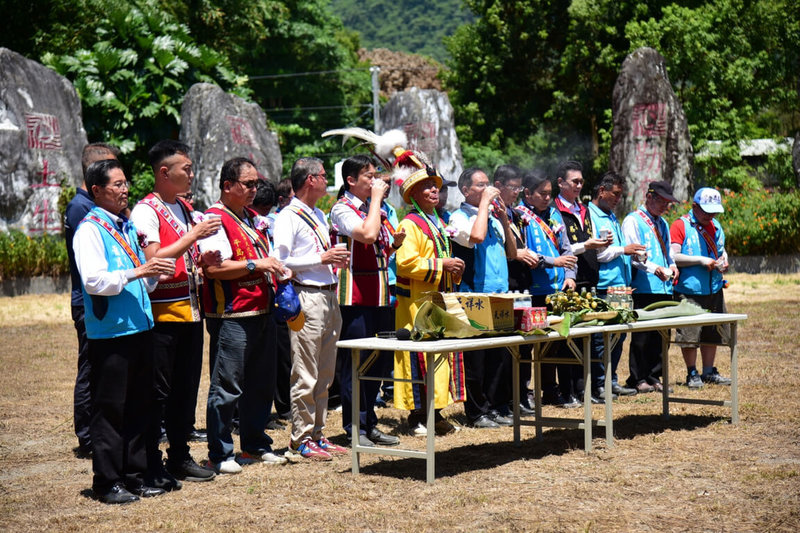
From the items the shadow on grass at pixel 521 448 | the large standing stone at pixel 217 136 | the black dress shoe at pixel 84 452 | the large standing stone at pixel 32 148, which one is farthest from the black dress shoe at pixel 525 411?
the large standing stone at pixel 217 136

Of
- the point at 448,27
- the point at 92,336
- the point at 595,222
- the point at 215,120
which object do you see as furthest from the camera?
the point at 448,27

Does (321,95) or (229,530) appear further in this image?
(321,95)

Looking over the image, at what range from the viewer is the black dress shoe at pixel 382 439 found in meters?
6.65

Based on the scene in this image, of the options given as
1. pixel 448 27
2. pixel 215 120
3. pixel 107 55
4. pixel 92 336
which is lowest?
pixel 92 336

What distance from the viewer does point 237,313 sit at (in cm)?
578

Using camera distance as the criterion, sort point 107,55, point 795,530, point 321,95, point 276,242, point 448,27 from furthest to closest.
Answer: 1. point 448,27
2. point 321,95
3. point 107,55
4. point 276,242
5. point 795,530

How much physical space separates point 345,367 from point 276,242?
43.6 inches

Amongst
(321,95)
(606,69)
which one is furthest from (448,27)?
(606,69)

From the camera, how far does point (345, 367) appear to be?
6730mm

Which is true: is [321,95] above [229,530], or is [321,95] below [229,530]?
above

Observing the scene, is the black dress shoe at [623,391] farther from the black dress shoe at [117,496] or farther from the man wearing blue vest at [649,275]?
the black dress shoe at [117,496]

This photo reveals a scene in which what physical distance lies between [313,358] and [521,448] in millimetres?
1651

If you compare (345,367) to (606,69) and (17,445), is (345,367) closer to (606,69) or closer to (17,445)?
(17,445)

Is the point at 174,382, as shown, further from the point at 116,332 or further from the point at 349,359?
the point at 349,359
